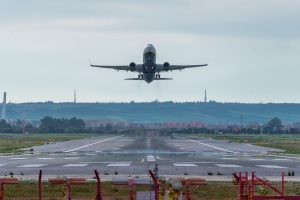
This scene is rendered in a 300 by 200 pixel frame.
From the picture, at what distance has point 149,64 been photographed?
10131 cm

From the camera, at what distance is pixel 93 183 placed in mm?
48656

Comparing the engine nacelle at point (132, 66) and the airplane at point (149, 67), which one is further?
the airplane at point (149, 67)

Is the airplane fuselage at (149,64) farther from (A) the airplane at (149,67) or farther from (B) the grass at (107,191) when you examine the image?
(B) the grass at (107,191)

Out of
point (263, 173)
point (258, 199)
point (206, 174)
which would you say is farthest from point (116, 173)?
point (258, 199)

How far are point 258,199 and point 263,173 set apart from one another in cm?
3287

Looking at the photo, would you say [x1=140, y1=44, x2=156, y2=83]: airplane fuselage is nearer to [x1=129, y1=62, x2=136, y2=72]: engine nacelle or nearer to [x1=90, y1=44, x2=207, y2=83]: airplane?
[x1=90, y1=44, x2=207, y2=83]: airplane

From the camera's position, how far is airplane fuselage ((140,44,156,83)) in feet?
332

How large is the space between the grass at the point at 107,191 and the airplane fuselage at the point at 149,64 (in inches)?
2037

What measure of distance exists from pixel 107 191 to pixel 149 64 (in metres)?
58.0

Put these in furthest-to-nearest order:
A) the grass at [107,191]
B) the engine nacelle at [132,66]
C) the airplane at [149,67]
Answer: the airplane at [149,67] < the engine nacelle at [132,66] < the grass at [107,191]

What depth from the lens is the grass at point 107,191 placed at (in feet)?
135

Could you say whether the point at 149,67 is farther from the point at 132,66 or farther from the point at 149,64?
the point at 132,66

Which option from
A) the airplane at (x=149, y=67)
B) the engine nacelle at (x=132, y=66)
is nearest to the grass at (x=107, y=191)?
the engine nacelle at (x=132, y=66)

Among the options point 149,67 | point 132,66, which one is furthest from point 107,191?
point 149,67
